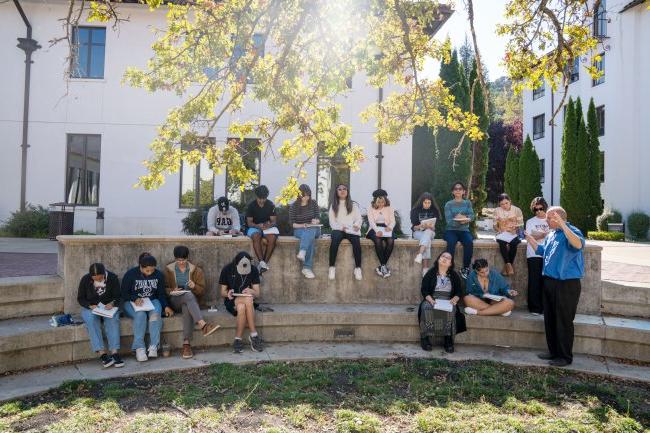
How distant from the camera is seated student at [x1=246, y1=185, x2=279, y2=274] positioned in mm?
7953

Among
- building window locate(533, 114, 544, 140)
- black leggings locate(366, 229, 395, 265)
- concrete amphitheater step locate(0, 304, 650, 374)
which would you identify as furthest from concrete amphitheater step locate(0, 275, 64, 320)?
building window locate(533, 114, 544, 140)

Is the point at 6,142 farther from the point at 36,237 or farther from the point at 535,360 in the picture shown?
the point at 535,360

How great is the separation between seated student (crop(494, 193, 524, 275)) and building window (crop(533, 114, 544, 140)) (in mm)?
28600

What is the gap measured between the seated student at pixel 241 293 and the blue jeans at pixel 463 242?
3.02 m

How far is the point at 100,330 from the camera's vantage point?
6273 millimetres

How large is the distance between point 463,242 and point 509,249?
0.73 metres

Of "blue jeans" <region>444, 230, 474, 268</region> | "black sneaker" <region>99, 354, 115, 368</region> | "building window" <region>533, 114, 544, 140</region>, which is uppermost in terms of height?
"building window" <region>533, 114, 544, 140</region>

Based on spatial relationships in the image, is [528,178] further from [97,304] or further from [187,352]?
[97,304]

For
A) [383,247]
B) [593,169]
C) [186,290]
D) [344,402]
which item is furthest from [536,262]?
[593,169]

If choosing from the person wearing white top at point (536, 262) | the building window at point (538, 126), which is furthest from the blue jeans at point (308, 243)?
the building window at point (538, 126)

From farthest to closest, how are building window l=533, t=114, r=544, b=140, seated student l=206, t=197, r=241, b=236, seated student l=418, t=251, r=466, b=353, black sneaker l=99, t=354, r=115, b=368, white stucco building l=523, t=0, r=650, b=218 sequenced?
1. building window l=533, t=114, r=544, b=140
2. white stucco building l=523, t=0, r=650, b=218
3. seated student l=206, t=197, r=241, b=236
4. seated student l=418, t=251, r=466, b=353
5. black sneaker l=99, t=354, r=115, b=368

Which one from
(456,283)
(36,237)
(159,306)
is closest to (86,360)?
(159,306)

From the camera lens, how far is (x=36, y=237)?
49.0ft

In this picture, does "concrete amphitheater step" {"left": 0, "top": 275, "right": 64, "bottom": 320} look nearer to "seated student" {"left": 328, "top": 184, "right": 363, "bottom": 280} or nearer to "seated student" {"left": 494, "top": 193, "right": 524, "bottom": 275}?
"seated student" {"left": 328, "top": 184, "right": 363, "bottom": 280}
